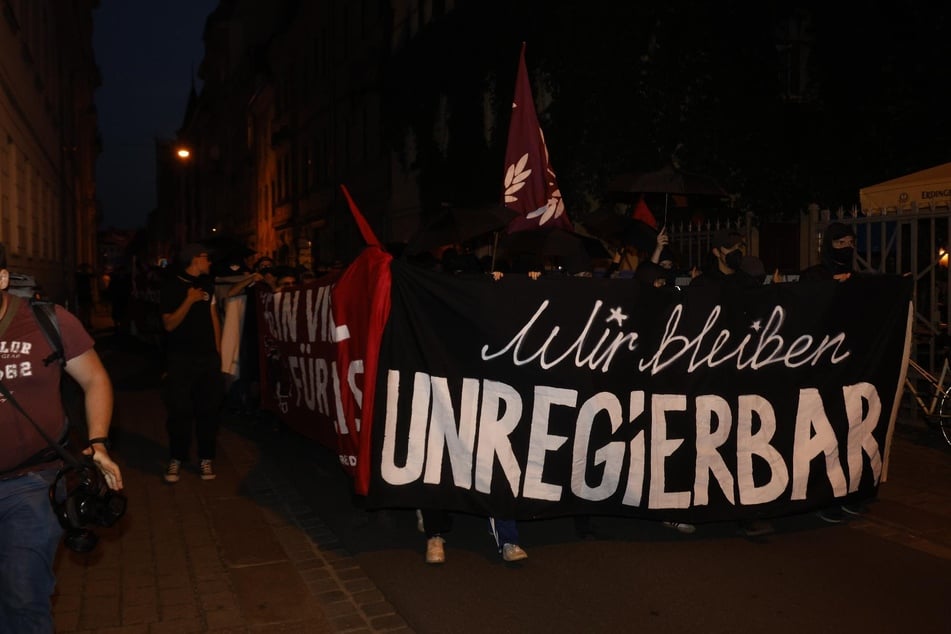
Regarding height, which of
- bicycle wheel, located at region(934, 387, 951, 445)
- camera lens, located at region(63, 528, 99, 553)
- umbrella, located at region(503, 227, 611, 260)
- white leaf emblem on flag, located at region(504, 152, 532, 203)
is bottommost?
bicycle wheel, located at region(934, 387, 951, 445)

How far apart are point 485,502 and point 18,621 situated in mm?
2833

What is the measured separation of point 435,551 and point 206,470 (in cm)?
295

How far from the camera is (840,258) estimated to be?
7426 mm

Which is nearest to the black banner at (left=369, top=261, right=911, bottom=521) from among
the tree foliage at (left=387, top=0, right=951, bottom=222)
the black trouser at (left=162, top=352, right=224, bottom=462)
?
the black trouser at (left=162, top=352, right=224, bottom=462)

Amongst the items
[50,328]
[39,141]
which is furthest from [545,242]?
[39,141]

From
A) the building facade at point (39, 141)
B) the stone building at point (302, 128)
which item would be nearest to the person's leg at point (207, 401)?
the building facade at point (39, 141)

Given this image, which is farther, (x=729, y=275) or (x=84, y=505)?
(x=729, y=275)

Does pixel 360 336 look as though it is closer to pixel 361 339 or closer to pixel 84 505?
pixel 361 339

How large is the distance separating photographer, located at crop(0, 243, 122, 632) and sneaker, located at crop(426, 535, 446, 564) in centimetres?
252

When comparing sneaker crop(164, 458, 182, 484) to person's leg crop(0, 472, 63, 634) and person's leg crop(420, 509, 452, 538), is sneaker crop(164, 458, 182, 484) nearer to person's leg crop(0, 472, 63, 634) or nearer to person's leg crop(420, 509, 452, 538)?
person's leg crop(420, 509, 452, 538)

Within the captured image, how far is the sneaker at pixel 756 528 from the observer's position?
611 centimetres

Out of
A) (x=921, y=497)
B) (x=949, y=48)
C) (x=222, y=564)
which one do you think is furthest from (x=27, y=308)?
(x=949, y=48)

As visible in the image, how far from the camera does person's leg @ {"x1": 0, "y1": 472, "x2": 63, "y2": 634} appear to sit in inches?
128

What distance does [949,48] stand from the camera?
1678 centimetres
